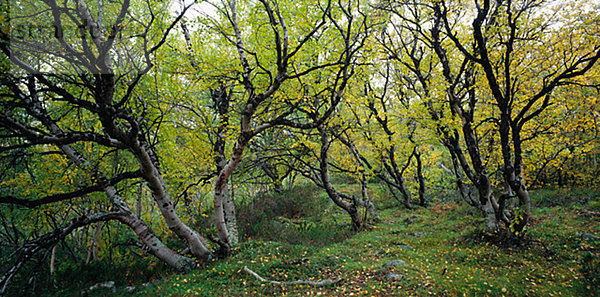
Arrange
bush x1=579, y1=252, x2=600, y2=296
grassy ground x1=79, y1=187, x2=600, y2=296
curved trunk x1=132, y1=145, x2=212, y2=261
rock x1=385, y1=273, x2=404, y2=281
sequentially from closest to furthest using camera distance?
bush x1=579, y1=252, x2=600, y2=296 → grassy ground x1=79, y1=187, x2=600, y2=296 → curved trunk x1=132, y1=145, x2=212, y2=261 → rock x1=385, y1=273, x2=404, y2=281

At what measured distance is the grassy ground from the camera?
218 inches

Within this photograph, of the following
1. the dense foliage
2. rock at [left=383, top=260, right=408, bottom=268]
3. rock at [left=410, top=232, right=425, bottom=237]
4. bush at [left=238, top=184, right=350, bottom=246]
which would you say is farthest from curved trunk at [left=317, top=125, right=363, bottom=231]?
rock at [left=383, top=260, right=408, bottom=268]

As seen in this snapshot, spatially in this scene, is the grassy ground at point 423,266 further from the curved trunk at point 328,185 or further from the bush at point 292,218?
the curved trunk at point 328,185

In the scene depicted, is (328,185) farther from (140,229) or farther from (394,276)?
(140,229)

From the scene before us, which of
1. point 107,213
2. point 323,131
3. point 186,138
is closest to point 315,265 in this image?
point 323,131

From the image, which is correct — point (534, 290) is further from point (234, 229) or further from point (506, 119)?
point (234, 229)

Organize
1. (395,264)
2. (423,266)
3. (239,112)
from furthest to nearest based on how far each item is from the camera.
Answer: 1. (239,112)
2. (395,264)
3. (423,266)

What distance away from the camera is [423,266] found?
677 cm

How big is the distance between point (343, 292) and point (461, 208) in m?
10.5

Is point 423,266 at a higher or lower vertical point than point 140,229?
lower

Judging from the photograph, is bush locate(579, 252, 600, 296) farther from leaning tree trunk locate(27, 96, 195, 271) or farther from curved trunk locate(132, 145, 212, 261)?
leaning tree trunk locate(27, 96, 195, 271)

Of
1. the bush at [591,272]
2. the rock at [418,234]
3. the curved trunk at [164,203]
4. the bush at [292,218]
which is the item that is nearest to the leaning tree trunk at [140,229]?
the curved trunk at [164,203]

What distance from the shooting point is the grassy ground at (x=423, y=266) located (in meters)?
5.53

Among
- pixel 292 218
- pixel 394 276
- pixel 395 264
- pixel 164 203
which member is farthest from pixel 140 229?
pixel 292 218
